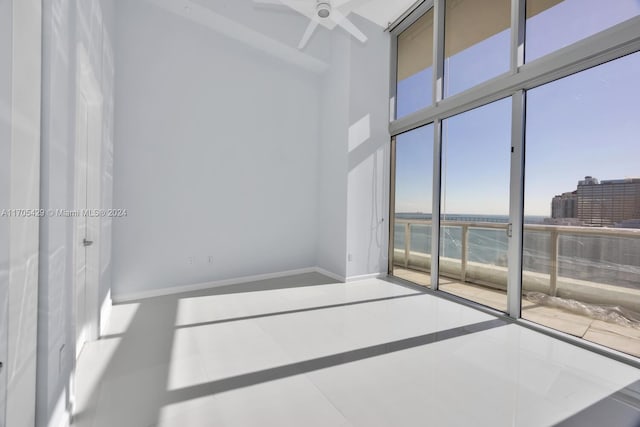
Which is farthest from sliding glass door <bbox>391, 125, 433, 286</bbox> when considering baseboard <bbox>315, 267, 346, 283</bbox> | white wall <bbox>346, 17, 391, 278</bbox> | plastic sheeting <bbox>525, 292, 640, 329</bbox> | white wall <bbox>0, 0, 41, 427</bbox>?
white wall <bbox>0, 0, 41, 427</bbox>

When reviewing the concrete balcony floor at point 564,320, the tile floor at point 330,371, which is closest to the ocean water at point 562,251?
the concrete balcony floor at point 564,320

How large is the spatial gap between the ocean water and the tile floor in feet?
2.19

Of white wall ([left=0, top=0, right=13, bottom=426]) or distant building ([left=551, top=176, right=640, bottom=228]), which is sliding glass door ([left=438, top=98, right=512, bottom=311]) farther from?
white wall ([left=0, top=0, right=13, bottom=426])

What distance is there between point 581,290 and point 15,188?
395 cm

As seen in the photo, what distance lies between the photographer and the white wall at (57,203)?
1267 mm

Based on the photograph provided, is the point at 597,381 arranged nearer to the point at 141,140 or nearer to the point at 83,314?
the point at 83,314

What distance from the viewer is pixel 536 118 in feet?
9.41

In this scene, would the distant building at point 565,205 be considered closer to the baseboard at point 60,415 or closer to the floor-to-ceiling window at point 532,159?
the floor-to-ceiling window at point 532,159

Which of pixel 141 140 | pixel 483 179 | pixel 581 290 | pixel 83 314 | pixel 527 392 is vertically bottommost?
pixel 527 392

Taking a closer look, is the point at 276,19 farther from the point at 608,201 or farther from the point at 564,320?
the point at 564,320

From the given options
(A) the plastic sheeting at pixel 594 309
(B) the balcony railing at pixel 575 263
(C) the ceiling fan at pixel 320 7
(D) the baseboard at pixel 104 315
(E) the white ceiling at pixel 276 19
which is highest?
(E) the white ceiling at pixel 276 19

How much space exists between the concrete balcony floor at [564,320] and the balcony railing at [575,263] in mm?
154

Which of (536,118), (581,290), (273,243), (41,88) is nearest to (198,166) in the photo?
(273,243)

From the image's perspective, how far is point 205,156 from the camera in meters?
4.06
